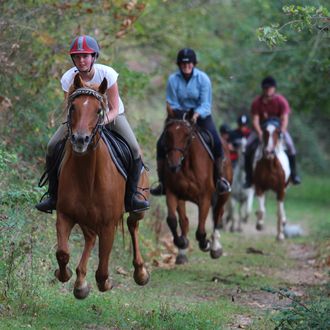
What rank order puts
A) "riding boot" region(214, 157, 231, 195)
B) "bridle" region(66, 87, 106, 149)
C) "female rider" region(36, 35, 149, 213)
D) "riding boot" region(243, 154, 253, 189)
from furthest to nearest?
"riding boot" region(243, 154, 253, 189) < "riding boot" region(214, 157, 231, 195) < "female rider" region(36, 35, 149, 213) < "bridle" region(66, 87, 106, 149)

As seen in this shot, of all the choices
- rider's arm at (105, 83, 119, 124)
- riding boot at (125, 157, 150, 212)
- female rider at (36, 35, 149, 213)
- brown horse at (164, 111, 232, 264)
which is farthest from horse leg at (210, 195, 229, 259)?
rider's arm at (105, 83, 119, 124)

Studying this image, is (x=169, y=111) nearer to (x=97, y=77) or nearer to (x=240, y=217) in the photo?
(x=97, y=77)

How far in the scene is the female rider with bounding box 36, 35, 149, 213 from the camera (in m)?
9.28

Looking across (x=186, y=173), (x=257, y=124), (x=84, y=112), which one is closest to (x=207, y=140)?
(x=186, y=173)

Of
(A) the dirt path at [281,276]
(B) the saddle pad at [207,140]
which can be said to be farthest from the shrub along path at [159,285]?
(B) the saddle pad at [207,140]

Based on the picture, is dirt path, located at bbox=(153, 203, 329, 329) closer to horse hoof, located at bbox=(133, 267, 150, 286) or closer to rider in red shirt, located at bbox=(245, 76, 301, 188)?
horse hoof, located at bbox=(133, 267, 150, 286)

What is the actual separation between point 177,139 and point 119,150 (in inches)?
155

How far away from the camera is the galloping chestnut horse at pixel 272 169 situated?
19.3 meters

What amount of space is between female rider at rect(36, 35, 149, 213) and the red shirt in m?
9.90

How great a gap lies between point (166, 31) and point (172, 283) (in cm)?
980

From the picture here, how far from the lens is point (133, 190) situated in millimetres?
10062

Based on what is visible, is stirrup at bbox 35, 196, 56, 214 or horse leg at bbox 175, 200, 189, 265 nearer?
stirrup at bbox 35, 196, 56, 214

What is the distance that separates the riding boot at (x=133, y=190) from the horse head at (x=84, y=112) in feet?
4.19

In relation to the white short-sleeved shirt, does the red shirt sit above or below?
above
